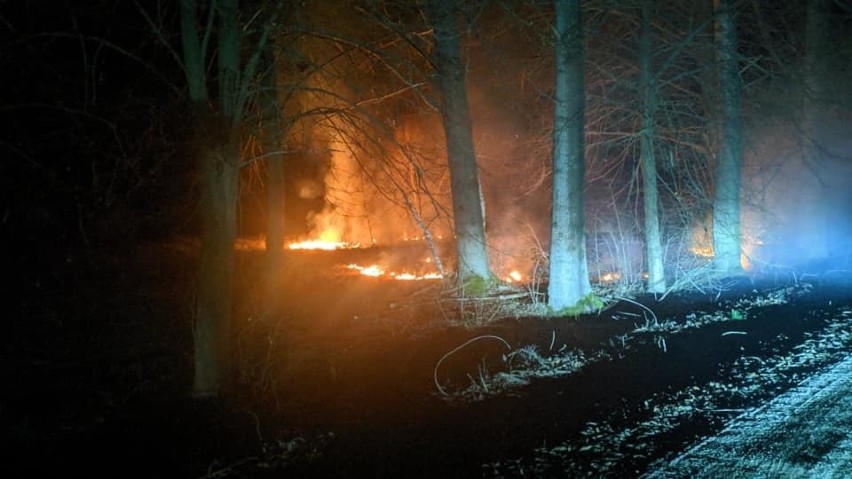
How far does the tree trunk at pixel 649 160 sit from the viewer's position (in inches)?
478

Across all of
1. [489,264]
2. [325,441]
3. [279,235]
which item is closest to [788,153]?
[489,264]

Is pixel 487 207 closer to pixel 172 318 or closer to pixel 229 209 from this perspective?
pixel 172 318

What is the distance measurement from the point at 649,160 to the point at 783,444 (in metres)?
7.91

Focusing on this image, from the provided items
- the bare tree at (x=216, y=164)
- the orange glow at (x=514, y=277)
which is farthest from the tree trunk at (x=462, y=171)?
the bare tree at (x=216, y=164)

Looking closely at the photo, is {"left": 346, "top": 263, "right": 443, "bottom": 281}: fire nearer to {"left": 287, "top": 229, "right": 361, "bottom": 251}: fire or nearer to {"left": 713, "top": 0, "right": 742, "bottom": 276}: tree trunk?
{"left": 287, "top": 229, "right": 361, "bottom": 251}: fire

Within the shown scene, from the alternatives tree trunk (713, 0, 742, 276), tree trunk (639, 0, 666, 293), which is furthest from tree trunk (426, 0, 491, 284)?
tree trunk (713, 0, 742, 276)

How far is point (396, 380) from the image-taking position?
771cm

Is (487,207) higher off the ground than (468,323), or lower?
higher

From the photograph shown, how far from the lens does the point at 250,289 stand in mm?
12969

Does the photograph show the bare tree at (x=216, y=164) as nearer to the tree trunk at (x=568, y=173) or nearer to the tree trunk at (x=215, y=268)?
the tree trunk at (x=215, y=268)

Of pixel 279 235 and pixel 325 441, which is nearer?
pixel 325 441

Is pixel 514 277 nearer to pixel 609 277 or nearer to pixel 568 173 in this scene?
pixel 609 277

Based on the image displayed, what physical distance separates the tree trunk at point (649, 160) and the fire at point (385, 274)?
14.8ft

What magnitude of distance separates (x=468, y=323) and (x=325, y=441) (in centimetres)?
530
